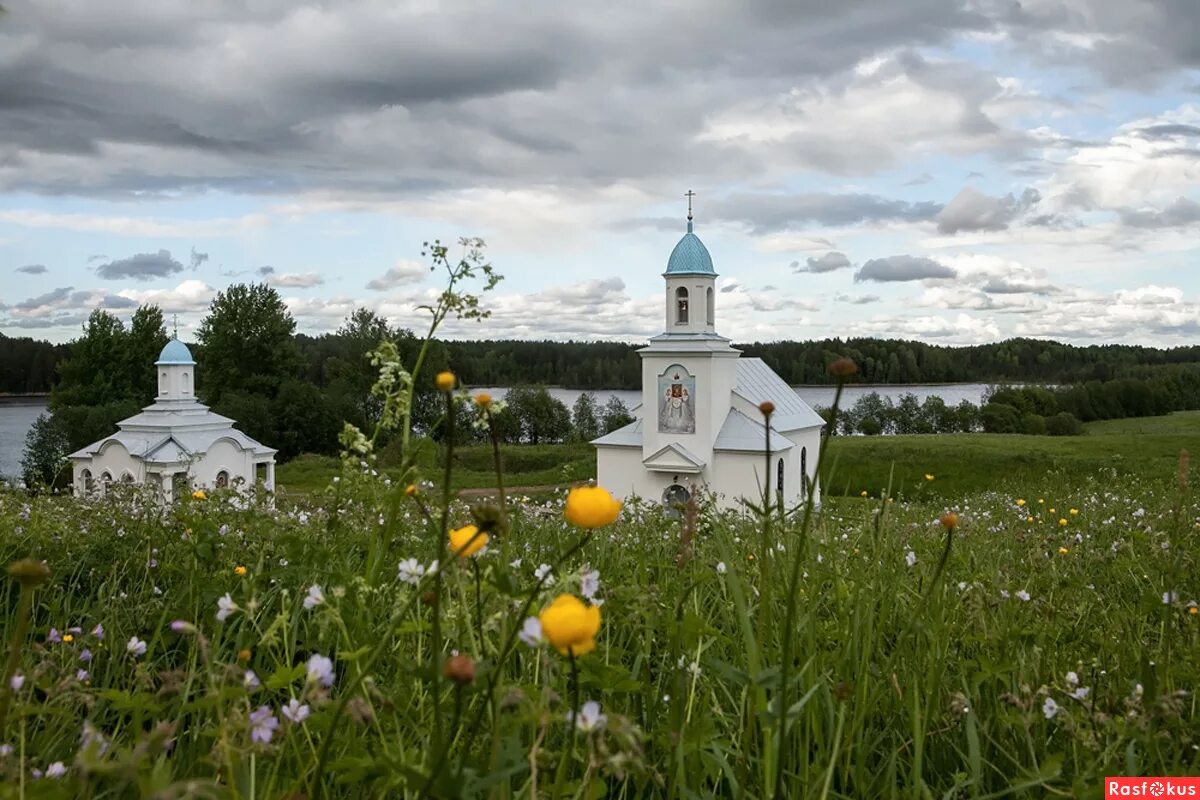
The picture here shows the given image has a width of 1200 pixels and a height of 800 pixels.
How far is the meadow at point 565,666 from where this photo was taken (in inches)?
57.1

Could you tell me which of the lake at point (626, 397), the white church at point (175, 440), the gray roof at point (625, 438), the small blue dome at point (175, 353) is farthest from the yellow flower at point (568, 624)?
the lake at point (626, 397)

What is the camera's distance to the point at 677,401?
30625 mm

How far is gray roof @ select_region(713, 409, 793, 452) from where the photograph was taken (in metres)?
29.9

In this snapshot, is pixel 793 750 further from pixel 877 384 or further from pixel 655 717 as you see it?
pixel 877 384

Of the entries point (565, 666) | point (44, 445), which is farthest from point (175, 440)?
point (565, 666)

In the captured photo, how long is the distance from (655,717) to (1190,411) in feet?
257

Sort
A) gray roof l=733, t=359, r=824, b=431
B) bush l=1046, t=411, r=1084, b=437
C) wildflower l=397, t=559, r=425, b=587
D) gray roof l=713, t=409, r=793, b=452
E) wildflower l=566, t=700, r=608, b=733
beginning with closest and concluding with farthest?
wildflower l=566, t=700, r=608, b=733, wildflower l=397, t=559, r=425, b=587, gray roof l=713, t=409, r=793, b=452, gray roof l=733, t=359, r=824, b=431, bush l=1046, t=411, r=1084, b=437

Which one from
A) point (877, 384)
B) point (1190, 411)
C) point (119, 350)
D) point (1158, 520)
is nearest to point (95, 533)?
point (1158, 520)

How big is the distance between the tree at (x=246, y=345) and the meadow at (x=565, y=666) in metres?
58.5

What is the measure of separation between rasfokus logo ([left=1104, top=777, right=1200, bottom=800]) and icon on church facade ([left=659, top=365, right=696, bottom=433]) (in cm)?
2861

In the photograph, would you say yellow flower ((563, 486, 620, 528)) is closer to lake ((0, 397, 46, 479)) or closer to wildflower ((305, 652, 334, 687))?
wildflower ((305, 652, 334, 687))

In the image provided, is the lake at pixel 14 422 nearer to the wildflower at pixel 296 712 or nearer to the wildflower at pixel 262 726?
the wildflower at pixel 296 712

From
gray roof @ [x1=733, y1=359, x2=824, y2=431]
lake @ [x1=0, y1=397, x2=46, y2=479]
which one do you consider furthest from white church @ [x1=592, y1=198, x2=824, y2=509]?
lake @ [x1=0, y1=397, x2=46, y2=479]

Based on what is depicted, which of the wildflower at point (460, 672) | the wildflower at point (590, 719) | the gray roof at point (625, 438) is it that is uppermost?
the wildflower at point (460, 672)
